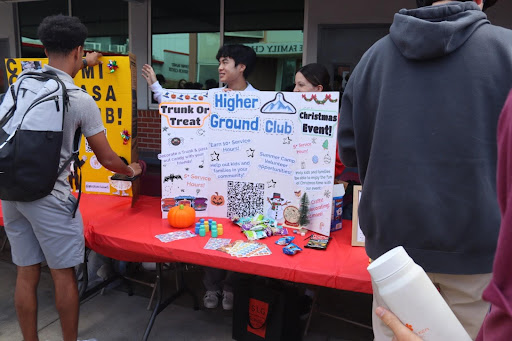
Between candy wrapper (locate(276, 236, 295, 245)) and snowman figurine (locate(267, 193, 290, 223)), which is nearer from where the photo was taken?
candy wrapper (locate(276, 236, 295, 245))

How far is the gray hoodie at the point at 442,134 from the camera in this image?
1188 mm

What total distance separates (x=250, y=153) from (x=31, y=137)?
1.26 meters

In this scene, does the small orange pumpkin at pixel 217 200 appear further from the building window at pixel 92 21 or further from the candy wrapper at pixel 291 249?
the building window at pixel 92 21

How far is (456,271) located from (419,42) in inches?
28.6

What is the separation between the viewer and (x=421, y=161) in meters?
1.23

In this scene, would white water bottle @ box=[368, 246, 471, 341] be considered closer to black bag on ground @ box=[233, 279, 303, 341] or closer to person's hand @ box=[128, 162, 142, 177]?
black bag on ground @ box=[233, 279, 303, 341]

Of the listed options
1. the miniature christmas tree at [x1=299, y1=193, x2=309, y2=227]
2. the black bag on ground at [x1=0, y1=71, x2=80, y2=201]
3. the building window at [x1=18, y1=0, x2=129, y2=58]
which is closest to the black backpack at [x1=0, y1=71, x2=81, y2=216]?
the black bag on ground at [x1=0, y1=71, x2=80, y2=201]

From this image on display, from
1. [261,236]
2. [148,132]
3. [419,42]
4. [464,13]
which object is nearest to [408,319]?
[419,42]

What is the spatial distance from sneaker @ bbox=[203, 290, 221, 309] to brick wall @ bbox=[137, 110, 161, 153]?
374cm

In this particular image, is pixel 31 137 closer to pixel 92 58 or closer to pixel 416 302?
pixel 92 58

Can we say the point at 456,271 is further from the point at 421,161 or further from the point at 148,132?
the point at 148,132

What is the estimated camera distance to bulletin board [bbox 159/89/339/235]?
237 cm

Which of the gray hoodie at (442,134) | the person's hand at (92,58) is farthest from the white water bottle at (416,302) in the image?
the person's hand at (92,58)

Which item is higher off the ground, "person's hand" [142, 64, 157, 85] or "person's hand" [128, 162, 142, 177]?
"person's hand" [142, 64, 157, 85]
